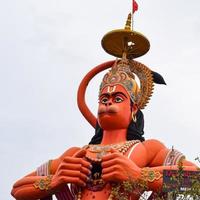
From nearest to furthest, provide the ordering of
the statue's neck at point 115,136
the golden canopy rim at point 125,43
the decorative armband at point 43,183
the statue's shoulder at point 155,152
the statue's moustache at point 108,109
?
the statue's shoulder at point 155,152
the decorative armband at point 43,183
the statue's moustache at point 108,109
the statue's neck at point 115,136
the golden canopy rim at point 125,43

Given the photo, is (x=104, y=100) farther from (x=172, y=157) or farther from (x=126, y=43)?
(x=172, y=157)

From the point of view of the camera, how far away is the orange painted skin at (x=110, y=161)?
8.03 m

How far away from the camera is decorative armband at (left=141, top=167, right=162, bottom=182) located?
313 inches

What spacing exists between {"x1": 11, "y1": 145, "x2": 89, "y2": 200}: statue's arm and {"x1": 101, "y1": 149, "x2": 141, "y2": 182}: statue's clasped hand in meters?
0.42

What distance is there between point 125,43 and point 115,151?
221 cm

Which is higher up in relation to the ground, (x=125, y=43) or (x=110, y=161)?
(x=125, y=43)

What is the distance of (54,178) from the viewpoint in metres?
8.58

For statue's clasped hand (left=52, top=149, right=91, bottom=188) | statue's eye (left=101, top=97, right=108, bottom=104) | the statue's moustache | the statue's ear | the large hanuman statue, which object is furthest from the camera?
the statue's ear

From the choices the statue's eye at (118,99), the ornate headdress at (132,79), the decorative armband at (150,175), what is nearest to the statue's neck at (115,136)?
Answer: the statue's eye at (118,99)

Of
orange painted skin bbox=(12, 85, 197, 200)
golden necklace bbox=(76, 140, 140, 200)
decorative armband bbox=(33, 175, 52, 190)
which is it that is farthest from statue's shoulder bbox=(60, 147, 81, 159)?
→ decorative armband bbox=(33, 175, 52, 190)

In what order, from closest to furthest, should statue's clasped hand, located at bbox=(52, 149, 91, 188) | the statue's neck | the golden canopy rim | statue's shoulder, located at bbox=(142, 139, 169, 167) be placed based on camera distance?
statue's clasped hand, located at bbox=(52, 149, 91, 188)
statue's shoulder, located at bbox=(142, 139, 169, 167)
the statue's neck
the golden canopy rim

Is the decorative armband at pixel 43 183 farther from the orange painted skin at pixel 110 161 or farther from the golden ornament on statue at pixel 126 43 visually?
the golden ornament on statue at pixel 126 43

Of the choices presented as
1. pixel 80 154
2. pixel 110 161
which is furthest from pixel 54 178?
pixel 110 161

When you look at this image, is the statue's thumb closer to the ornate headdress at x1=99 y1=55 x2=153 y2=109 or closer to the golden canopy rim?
the ornate headdress at x1=99 y1=55 x2=153 y2=109
